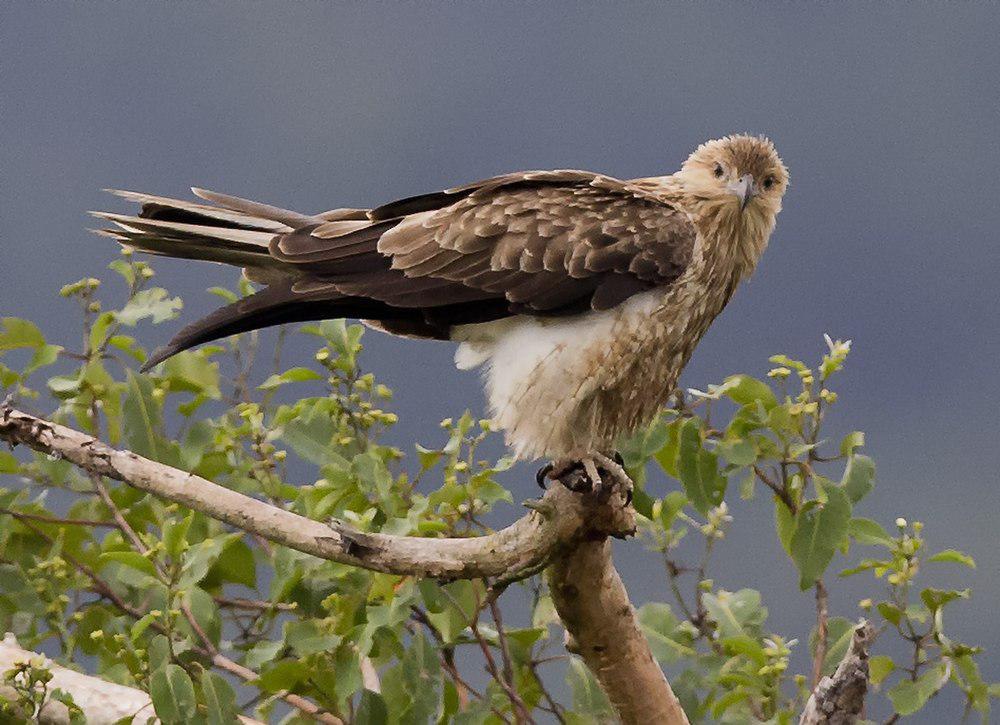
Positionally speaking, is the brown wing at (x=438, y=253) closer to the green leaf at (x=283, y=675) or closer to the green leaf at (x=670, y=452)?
the green leaf at (x=670, y=452)

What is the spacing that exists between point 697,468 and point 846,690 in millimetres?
806

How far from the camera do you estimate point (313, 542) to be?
4.19m

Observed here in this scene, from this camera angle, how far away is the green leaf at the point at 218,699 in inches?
167

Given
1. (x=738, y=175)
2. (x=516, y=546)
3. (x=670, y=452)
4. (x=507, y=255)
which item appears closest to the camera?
(x=516, y=546)

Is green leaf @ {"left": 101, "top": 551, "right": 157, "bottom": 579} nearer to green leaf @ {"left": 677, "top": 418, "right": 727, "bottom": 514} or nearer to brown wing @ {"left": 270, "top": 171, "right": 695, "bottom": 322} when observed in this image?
brown wing @ {"left": 270, "top": 171, "right": 695, "bottom": 322}

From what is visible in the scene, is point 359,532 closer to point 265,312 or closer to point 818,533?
point 265,312

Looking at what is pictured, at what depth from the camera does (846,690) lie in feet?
13.6

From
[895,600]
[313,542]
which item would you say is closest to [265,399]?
[313,542]

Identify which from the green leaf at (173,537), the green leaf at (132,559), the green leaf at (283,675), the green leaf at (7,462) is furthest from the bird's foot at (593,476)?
the green leaf at (7,462)

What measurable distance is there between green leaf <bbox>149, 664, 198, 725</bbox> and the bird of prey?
0.87m

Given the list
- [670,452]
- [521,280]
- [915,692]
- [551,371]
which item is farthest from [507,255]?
[915,692]

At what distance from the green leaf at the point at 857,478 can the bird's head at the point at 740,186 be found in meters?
0.85

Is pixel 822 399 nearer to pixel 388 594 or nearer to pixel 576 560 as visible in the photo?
pixel 576 560

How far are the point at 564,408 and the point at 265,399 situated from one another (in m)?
1.37
